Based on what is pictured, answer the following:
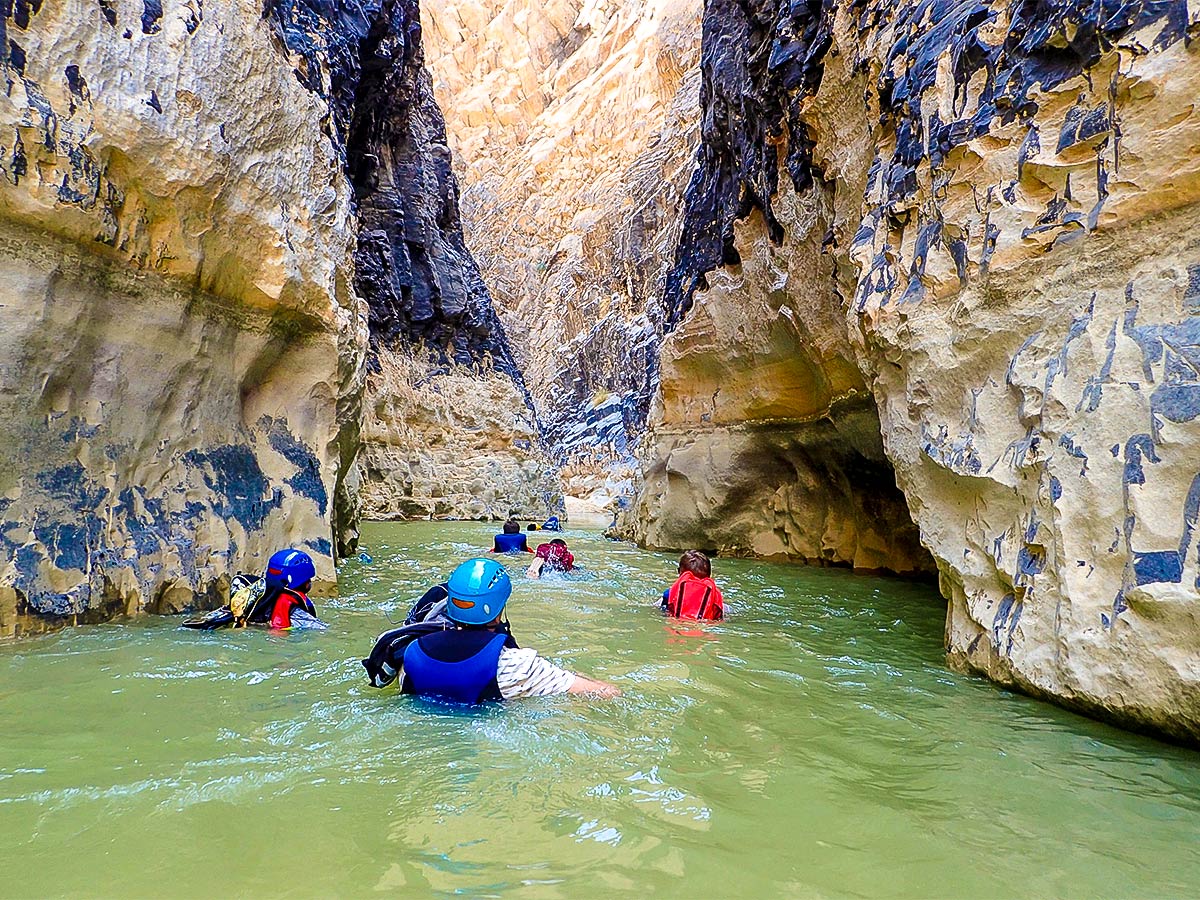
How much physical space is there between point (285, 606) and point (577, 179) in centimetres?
6144

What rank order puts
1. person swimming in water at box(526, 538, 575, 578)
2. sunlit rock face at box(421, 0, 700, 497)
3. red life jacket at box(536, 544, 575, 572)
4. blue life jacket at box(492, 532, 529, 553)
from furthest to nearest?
1. sunlit rock face at box(421, 0, 700, 497)
2. blue life jacket at box(492, 532, 529, 553)
3. red life jacket at box(536, 544, 575, 572)
4. person swimming in water at box(526, 538, 575, 578)

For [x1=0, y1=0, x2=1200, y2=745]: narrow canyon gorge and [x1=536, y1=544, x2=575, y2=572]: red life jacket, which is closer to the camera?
[x1=0, y1=0, x2=1200, y2=745]: narrow canyon gorge

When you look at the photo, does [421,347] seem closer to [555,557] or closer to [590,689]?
[555,557]

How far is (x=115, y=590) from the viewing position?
488 centimetres

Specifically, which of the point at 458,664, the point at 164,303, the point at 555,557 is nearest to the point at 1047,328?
the point at 458,664

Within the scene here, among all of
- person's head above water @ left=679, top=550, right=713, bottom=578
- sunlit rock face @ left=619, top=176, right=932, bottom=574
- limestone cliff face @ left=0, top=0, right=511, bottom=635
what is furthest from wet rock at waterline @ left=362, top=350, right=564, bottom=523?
person's head above water @ left=679, top=550, right=713, bottom=578

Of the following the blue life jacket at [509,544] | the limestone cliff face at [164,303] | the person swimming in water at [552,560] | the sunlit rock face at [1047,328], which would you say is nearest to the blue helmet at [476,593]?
the sunlit rock face at [1047,328]

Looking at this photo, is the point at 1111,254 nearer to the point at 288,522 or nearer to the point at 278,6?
the point at 288,522

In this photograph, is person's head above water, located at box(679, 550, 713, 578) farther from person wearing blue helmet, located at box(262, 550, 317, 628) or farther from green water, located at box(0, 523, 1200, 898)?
person wearing blue helmet, located at box(262, 550, 317, 628)

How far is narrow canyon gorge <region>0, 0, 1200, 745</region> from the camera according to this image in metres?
3.35

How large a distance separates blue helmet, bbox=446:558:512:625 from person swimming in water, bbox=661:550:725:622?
115 inches

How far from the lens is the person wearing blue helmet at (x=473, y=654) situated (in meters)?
3.18

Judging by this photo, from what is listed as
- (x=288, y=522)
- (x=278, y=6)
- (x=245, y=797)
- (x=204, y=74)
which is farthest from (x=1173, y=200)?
(x=278, y=6)

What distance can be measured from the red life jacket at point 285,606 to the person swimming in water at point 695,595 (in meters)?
3.06
